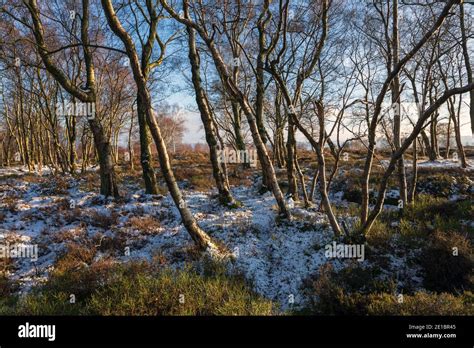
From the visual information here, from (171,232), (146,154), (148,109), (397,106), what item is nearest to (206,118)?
(146,154)

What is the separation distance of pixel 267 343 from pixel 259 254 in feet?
9.89

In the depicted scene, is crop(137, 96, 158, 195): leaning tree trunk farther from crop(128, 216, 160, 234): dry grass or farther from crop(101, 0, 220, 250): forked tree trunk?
crop(101, 0, 220, 250): forked tree trunk

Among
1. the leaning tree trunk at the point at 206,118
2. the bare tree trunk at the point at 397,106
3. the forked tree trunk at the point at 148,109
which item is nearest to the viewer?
the forked tree trunk at the point at 148,109

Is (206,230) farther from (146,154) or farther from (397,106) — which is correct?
(397,106)

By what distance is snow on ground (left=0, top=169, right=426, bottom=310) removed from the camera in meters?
5.43

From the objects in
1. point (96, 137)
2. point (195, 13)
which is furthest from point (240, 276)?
point (195, 13)

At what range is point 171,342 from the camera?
3.14m

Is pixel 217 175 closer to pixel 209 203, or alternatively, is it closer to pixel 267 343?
pixel 209 203

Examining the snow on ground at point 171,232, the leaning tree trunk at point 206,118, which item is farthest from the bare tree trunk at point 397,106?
the leaning tree trunk at point 206,118

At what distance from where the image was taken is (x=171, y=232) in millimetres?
7094

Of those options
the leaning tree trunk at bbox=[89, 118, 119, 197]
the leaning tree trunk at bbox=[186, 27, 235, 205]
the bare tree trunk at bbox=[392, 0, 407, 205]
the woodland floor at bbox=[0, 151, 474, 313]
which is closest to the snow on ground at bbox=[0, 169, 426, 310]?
the woodland floor at bbox=[0, 151, 474, 313]

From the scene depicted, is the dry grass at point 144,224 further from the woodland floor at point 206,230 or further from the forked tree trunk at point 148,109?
the forked tree trunk at point 148,109

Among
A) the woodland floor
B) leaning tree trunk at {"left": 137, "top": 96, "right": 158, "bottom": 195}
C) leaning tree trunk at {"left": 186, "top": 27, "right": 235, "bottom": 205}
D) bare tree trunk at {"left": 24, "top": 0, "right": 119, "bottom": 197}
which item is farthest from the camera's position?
leaning tree trunk at {"left": 137, "top": 96, "right": 158, "bottom": 195}

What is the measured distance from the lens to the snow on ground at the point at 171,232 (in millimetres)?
5426
